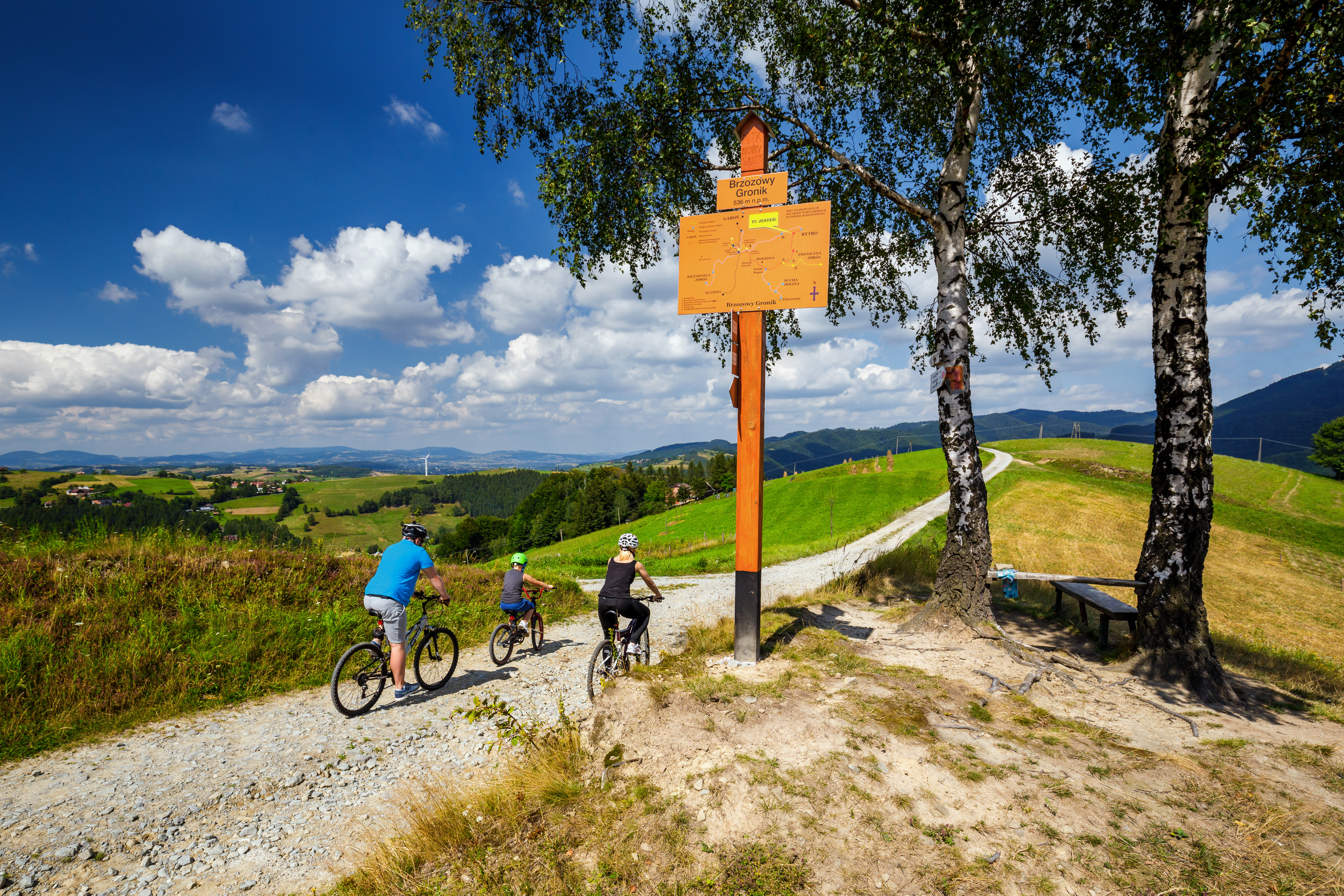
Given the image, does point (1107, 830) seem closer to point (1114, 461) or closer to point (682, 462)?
point (1114, 461)

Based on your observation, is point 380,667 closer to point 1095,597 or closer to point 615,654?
point 615,654

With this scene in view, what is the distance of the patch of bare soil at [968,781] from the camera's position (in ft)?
10.4

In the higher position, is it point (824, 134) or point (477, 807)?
point (824, 134)

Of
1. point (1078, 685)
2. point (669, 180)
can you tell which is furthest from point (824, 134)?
point (1078, 685)

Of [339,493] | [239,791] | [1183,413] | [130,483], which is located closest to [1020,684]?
[1183,413]

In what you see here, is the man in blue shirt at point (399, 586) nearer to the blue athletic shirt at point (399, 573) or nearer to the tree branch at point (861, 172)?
the blue athletic shirt at point (399, 573)

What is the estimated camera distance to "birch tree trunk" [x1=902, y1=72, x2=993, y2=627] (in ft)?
26.2

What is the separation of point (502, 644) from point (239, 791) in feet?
14.2

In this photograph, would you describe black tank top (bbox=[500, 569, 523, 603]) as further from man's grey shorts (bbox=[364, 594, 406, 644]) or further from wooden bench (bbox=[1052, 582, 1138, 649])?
wooden bench (bbox=[1052, 582, 1138, 649])

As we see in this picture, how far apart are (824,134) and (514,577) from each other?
927cm

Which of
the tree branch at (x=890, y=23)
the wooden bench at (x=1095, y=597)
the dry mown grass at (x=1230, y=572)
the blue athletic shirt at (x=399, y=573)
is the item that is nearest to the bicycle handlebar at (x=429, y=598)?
the blue athletic shirt at (x=399, y=573)

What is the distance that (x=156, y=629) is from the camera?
25.7ft

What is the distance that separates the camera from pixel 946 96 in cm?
842

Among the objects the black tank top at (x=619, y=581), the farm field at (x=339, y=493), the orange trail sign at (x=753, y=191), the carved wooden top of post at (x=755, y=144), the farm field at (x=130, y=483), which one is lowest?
the farm field at (x=339, y=493)
